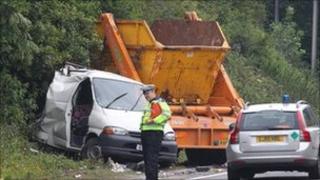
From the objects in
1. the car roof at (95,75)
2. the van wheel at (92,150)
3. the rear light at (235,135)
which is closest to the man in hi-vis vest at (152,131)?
the rear light at (235,135)

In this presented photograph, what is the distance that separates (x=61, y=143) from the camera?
1911 cm

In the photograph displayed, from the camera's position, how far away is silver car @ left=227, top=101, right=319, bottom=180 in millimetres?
16031

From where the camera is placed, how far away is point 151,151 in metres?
14.4

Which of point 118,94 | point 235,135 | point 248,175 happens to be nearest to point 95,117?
point 118,94

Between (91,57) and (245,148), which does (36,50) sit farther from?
(245,148)

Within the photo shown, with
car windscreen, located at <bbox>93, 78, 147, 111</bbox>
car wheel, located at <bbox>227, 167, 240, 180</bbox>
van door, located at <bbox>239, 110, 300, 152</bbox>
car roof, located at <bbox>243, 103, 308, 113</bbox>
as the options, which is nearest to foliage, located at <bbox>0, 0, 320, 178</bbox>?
car windscreen, located at <bbox>93, 78, 147, 111</bbox>

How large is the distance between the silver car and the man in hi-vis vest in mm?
2386

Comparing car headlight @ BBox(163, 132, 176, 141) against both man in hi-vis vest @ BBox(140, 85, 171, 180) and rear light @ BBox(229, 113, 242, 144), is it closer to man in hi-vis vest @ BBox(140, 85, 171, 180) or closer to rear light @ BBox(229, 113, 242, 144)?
rear light @ BBox(229, 113, 242, 144)

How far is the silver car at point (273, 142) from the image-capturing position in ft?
52.6

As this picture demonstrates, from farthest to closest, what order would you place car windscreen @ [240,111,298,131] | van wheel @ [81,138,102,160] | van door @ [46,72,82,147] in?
van door @ [46,72,82,147], van wheel @ [81,138,102,160], car windscreen @ [240,111,298,131]

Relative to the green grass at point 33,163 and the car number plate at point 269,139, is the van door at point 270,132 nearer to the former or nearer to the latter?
the car number plate at point 269,139

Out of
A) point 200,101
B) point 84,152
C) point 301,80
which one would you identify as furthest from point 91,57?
point 301,80

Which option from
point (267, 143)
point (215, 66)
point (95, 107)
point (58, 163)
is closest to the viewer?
point (267, 143)

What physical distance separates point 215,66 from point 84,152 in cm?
486
